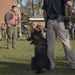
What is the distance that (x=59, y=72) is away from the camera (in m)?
7.99

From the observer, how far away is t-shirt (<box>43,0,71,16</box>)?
8.04 m

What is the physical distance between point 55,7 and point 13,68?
1.93 m

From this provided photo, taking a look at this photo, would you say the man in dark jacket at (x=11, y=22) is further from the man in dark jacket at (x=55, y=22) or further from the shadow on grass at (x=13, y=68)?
the man in dark jacket at (x=55, y=22)

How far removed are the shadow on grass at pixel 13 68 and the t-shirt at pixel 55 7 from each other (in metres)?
1.53

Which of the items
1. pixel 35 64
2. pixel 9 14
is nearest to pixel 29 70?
pixel 35 64

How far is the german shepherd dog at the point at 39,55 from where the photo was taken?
7727 millimetres

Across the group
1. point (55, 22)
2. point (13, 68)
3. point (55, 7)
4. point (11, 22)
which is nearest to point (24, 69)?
point (13, 68)

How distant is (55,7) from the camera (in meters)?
8.04

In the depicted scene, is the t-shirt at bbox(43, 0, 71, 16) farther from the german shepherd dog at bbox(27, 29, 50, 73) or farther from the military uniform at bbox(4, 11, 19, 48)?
the military uniform at bbox(4, 11, 19, 48)

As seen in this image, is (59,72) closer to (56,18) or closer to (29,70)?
(29,70)

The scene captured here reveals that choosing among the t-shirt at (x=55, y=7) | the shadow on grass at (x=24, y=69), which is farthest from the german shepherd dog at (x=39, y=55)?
the t-shirt at (x=55, y=7)

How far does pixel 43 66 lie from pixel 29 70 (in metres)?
0.66

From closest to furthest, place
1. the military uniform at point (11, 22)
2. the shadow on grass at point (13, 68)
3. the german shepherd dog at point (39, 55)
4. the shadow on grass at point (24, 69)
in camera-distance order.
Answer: the german shepherd dog at point (39, 55) → the shadow on grass at point (24, 69) → the shadow on grass at point (13, 68) → the military uniform at point (11, 22)

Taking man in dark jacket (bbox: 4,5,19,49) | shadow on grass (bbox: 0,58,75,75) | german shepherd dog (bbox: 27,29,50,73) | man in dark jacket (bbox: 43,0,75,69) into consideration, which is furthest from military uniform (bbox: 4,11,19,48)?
german shepherd dog (bbox: 27,29,50,73)
